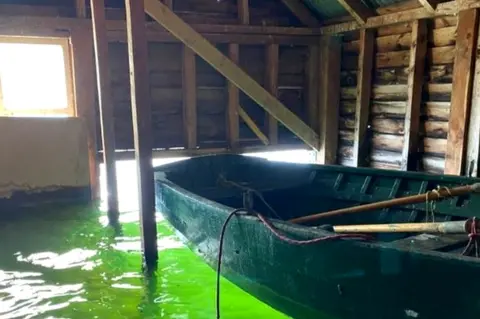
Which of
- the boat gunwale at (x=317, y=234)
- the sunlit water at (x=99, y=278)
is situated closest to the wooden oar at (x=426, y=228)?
the boat gunwale at (x=317, y=234)

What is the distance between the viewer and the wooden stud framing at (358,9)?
5152 mm

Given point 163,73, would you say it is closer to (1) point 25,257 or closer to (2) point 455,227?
(1) point 25,257

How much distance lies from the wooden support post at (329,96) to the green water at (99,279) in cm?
258

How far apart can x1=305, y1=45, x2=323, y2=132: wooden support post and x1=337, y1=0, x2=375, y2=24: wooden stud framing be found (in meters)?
1.05

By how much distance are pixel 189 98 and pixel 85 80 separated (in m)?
1.33

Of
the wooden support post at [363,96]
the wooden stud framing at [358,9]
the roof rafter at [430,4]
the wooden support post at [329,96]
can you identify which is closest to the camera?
the roof rafter at [430,4]

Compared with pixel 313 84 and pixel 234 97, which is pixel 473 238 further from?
pixel 313 84

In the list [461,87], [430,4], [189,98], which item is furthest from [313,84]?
[461,87]

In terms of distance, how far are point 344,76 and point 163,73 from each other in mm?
2466

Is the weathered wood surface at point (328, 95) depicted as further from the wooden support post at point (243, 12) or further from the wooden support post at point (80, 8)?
the wooden support post at point (80, 8)

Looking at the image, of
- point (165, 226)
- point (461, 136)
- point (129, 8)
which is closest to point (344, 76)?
point (461, 136)

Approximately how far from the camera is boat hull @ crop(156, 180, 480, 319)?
1887 mm

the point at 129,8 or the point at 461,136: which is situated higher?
the point at 129,8

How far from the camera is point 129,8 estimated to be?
131 inches
